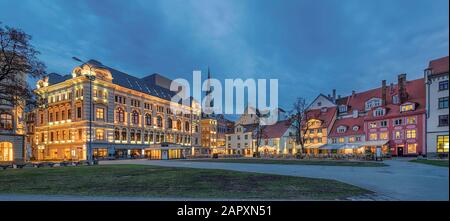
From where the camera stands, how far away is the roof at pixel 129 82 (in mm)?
71206

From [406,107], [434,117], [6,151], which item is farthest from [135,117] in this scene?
[434,117]

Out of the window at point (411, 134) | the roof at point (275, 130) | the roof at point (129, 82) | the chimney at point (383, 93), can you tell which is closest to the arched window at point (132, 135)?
the roof at point (129, 82)

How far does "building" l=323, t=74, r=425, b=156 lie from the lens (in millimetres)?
54056

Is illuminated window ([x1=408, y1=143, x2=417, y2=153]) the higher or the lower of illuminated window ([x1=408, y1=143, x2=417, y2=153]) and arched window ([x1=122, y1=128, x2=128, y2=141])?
the lower

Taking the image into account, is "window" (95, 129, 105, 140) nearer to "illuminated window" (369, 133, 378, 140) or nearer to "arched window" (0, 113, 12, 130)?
"arched window" (0, 113, 12, 130)

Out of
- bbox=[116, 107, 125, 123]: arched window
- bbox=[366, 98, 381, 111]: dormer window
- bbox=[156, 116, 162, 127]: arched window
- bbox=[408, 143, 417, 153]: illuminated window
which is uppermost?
bbox=[366, 98, 381, 111]: dormer window

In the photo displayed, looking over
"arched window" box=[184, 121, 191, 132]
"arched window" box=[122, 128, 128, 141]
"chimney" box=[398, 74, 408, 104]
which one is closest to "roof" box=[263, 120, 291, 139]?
"arched window" box=[184, 121, 191, 132]

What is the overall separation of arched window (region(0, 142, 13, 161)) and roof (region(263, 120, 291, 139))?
199 feet

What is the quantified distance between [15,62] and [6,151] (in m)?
26.4

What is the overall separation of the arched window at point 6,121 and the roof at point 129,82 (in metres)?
25.9

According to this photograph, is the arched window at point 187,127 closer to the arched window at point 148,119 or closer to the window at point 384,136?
the arched window at point 148,119
